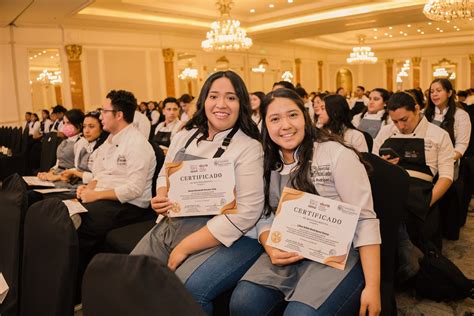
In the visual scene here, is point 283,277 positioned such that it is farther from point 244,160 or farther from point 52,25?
point 52,25

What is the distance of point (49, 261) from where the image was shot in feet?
4.40

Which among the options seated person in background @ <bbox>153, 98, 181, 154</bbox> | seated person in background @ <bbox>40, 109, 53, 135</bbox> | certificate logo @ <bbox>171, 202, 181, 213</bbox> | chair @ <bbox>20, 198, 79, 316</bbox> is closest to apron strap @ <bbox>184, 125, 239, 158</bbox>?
certificate logo @ <bbox>171, 202, 181, 213</bbox>

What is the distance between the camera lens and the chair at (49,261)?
125 centimetres

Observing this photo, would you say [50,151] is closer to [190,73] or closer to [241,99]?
[241,99]

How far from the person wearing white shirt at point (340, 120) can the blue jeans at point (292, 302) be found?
1675 millimetres

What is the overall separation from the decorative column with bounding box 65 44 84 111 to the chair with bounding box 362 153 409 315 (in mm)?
10245

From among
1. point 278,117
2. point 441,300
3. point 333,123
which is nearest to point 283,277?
point 278,117

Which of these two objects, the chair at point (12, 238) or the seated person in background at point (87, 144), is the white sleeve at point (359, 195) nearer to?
the chair at point (12, 238)

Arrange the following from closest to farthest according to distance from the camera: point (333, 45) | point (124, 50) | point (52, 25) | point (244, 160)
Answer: point (244, 160) < point (52, 25) < point (124, 50) < point (333, 45)

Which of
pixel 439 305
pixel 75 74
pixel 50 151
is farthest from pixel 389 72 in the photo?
pixel 439 305

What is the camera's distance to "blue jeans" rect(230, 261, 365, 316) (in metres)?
1.50

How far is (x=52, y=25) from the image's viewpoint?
33.4ft

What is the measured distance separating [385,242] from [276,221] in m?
0.47

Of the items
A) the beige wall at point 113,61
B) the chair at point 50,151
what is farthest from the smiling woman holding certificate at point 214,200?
the beige wall at point 113,61
